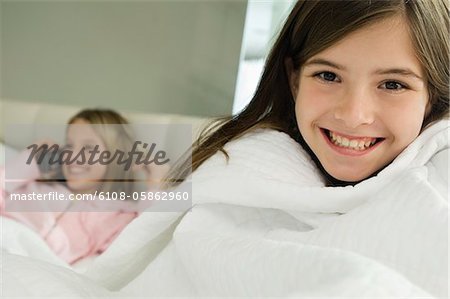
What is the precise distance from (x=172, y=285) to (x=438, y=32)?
46cm

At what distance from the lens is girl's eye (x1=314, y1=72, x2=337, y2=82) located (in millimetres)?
691

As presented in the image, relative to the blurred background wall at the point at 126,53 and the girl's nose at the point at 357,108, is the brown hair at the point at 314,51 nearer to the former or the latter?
the girl's nose at the point at 357,108

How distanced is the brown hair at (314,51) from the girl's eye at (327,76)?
1.1 inches

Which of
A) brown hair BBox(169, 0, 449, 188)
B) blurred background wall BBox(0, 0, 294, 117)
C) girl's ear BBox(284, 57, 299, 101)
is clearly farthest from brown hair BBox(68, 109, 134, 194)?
girl's ear BBox(284, 57, 299, 101)

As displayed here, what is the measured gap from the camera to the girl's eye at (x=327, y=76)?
2.27 ft

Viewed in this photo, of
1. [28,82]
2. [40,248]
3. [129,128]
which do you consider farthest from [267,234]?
[28,82]

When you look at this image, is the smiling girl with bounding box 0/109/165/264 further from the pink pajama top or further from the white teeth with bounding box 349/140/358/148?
the white teeth with bounding box 349/140/358/148

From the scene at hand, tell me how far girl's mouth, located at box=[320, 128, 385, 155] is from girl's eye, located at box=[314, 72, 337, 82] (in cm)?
7

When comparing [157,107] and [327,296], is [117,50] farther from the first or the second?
[327,296]

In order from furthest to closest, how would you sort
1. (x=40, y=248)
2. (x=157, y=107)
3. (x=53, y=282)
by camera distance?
(x=157, y=107) < (x=40, y=248) < (x=53, y=282)

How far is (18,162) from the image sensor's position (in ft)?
5.77

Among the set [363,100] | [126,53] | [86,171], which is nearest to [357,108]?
[363,100]

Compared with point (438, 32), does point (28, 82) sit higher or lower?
lower

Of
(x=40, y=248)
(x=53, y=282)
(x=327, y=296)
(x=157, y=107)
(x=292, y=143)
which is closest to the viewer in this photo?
(x=327, y=296)
